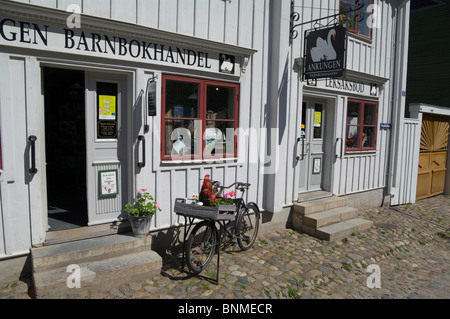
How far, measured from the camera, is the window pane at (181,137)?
5.23 m

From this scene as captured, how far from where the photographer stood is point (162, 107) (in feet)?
16.5

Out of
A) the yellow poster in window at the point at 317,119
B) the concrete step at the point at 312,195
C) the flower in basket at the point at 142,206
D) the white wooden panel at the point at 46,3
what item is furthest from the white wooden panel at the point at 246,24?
the concrete step at the point at 312,195

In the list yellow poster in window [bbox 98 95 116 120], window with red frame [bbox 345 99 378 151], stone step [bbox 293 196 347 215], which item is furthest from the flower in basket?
window with red frame [bbox 345 99 378 151]

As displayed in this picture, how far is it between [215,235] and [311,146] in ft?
12.4

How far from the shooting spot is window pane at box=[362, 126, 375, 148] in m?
8.54

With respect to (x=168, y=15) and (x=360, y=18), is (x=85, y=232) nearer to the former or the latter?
(x=168, y=15)

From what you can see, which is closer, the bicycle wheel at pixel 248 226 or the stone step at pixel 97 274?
the stone step at pixel 97 274

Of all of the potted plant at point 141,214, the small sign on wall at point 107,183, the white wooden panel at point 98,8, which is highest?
the white wooden panel at point 98,8

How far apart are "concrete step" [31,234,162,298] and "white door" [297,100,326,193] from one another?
4.02 meters

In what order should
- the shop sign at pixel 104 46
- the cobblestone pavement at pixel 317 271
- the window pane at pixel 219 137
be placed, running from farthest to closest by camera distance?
the window pane at pixel 219 137, the cobblestone pavement at pixel 317 271, the shop sign at pixel 104 46

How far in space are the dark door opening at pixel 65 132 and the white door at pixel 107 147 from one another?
248 cm

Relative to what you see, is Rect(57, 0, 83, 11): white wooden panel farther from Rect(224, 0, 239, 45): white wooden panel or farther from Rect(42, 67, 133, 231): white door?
Rect(224, 0, 239, 45): white wooden panel

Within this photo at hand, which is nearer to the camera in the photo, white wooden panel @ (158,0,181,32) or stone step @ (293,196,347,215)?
white wooden panel @ (158,0,181,32)

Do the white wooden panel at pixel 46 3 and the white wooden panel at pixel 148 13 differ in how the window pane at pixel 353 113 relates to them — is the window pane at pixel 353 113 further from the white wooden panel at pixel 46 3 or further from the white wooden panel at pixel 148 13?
the white wooden panel at pixel 46 3
